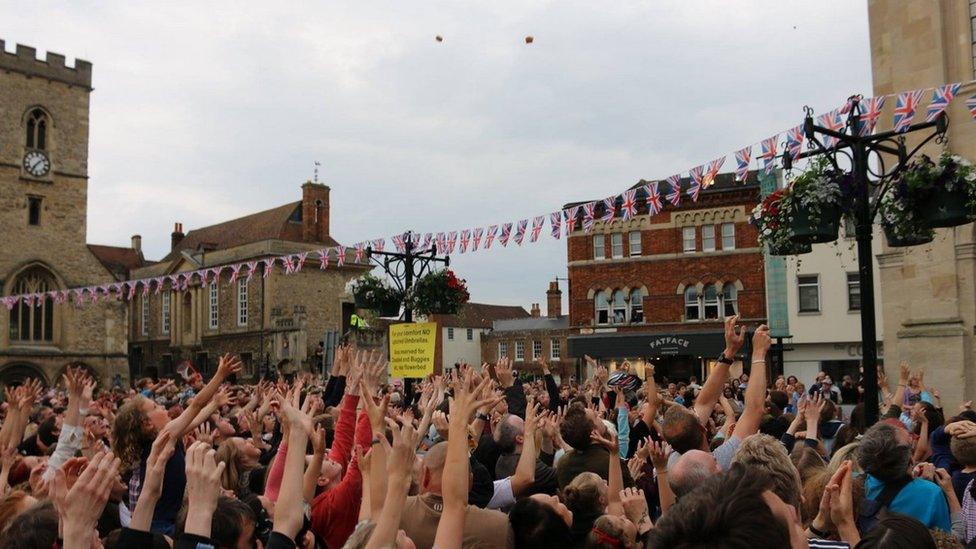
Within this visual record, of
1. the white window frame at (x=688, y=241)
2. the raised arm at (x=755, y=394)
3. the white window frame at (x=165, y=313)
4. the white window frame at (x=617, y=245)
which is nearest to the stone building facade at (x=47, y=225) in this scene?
the white window frame at (x=165, y=313)

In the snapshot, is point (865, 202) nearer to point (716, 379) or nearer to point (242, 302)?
point (716, 379)

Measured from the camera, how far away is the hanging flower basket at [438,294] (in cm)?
1318

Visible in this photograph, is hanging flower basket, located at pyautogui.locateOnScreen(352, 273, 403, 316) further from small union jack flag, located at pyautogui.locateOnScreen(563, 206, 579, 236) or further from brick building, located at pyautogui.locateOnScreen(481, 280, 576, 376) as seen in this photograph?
brick building, located at pyautogui.locateOnScreen(481, 280, 576, 376)

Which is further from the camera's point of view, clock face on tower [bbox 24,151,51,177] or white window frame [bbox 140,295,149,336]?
white window frame [bbox 140,295,149,336]

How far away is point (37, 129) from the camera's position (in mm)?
40688

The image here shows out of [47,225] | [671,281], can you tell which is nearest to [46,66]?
[47,225]

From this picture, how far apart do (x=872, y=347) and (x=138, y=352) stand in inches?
2356

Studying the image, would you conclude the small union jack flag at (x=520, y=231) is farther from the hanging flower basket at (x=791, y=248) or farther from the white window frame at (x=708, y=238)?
the white window frame at (x=708, y=238)

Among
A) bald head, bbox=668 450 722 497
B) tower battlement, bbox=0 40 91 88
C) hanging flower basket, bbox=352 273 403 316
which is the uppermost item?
tower battlement, bbox=0 40 91 88

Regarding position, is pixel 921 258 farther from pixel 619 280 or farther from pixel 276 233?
pixel 276 233

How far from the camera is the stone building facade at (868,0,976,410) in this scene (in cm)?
1138

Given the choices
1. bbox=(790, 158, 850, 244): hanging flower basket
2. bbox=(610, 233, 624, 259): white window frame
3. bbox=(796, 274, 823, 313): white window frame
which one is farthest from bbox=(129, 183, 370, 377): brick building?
bbox=(790, 158, 850, 244): hanging flower basket

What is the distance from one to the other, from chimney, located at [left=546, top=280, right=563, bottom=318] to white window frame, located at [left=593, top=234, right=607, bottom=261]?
1713cm

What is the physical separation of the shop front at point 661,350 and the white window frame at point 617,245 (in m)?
3.72
